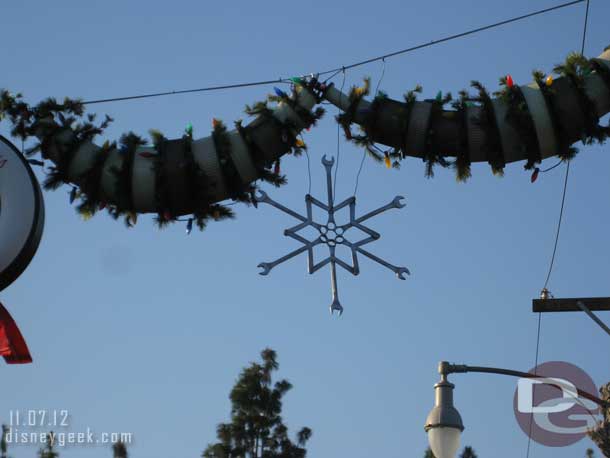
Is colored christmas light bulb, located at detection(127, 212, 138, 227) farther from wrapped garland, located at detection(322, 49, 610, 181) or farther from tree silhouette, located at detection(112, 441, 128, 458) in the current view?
tree silhouette, located at detection(112, 441, 128, 458)

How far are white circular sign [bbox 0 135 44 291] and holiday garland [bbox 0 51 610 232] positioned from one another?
21 cm

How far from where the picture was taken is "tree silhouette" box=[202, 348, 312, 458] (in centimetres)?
2992

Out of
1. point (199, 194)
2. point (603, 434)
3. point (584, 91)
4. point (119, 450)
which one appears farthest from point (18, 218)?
point (119, 450)

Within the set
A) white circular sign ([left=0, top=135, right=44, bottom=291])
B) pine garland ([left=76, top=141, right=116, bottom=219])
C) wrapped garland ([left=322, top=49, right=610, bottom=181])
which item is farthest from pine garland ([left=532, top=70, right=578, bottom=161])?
white circular sign ([left=0, top=135, right=44, bottom=291])

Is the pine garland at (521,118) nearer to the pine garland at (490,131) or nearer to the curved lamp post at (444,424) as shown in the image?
the pine garland at (490,131)

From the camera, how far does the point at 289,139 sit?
11125 mm

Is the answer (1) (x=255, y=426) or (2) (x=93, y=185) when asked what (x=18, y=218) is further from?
(1) (x=255, y=426)

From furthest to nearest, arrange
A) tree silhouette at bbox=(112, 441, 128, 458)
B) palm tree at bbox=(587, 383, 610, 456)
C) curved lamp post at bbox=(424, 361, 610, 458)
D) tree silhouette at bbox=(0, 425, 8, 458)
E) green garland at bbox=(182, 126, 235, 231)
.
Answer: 1. tree silhouette at bbox=(112, 441, 128, 458)
2. tree silhouette at bbox=(0, 425, 8, 458)
3. palm tree at bbox=(587, 383, 610, 456)
4. curved lamp post at bbox=(424, 361, 610, 458)
5. green garland at bbox=(182, 126, 235, 231)

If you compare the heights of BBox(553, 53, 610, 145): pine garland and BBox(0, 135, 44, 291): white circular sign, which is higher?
BBox(553, 53, 610, 145): pine garland

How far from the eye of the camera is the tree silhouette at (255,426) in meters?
29.9

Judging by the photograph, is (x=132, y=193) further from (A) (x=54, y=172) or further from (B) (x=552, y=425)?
(B) (x=552, y=425)

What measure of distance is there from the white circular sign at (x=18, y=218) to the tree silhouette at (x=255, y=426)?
62.4 feet

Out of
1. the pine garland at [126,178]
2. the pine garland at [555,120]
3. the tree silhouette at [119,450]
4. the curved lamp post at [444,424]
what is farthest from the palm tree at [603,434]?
the tree silhouette at [119,450]

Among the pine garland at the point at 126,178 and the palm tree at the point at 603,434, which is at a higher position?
the pine garland at the point at 126,178
